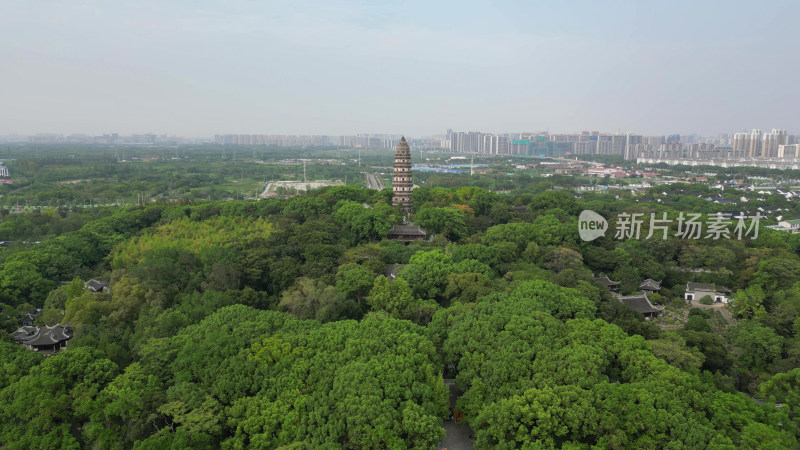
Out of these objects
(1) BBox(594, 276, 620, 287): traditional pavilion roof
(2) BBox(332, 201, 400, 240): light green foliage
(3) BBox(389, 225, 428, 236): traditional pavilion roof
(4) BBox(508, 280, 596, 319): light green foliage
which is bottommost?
(1) BBox(594, 276, 620, 287): traditional pavilion roof

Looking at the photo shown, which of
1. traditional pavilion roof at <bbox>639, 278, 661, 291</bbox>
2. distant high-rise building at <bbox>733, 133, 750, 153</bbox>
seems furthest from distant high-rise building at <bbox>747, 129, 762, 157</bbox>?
traditional pavilion roof at <bbox>639, 278, 661, 291</bbox>

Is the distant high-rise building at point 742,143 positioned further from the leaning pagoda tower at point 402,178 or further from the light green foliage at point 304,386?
the light green foliage at point 304,386

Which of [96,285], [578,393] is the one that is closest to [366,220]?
[96,285]

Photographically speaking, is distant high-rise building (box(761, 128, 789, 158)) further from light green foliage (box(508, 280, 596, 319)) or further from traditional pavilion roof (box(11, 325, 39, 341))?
traditional pavilion roof (box(11, 325, 39, 341))

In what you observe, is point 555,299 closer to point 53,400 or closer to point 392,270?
point 392,270

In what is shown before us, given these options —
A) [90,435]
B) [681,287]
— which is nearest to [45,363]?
[90,435]

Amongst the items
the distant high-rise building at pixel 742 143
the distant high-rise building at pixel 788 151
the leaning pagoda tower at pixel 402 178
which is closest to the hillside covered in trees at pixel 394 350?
the leaning pagoda tower at pixel 402 178
